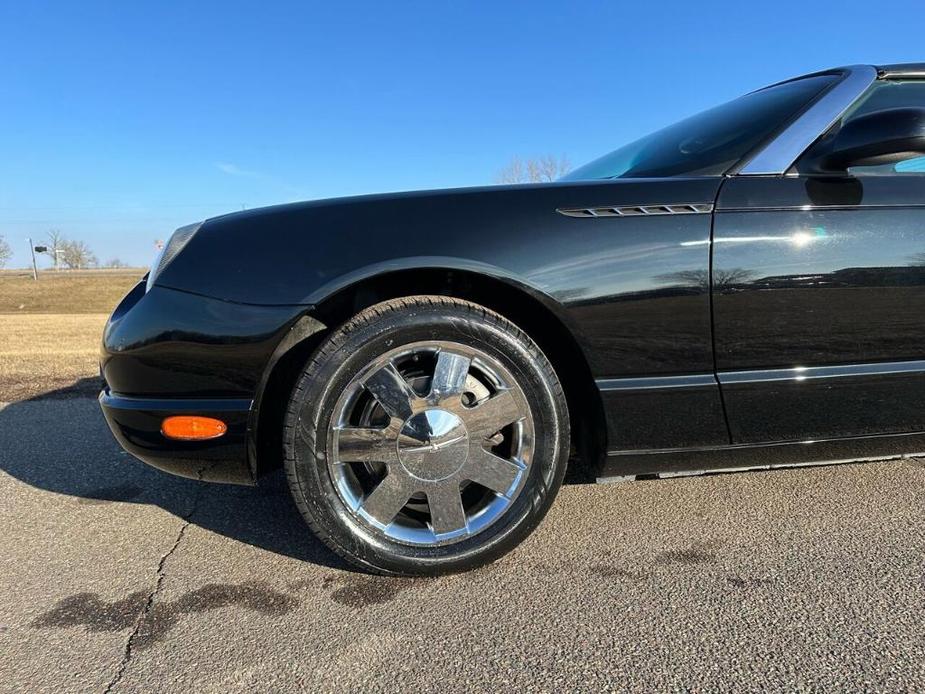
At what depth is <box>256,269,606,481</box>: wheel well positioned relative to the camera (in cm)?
185

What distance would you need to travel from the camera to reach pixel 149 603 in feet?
5.77

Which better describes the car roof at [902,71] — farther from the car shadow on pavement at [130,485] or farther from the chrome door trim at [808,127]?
the car shadow on pavement at [130,485]

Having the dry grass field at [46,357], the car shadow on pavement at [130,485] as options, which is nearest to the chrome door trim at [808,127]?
the car shadow on pavement at [130,485]

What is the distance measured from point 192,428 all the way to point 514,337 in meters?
1.02

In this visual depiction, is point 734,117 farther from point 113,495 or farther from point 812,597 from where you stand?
point 113,495

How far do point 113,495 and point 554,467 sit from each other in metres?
1.96

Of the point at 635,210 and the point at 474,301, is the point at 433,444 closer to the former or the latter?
the point at 474,301

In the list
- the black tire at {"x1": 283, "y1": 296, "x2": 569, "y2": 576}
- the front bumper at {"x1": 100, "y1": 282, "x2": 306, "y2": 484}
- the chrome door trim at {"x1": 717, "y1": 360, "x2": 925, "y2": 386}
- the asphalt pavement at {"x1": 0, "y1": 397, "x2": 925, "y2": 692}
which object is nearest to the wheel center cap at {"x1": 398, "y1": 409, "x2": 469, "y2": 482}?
the black tire at {"x1": 283, "y1": 296, "x2": 569, "y2": 576}

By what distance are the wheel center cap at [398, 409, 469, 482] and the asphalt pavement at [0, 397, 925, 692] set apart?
363 mm

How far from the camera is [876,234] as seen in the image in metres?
1.85

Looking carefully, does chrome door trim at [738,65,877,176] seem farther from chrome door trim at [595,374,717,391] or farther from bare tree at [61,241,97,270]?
bare tree at [61,241,97,270]

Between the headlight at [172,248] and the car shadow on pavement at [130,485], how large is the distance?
0.96 m

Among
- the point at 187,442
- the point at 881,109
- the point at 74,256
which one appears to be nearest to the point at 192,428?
the point at 187,442

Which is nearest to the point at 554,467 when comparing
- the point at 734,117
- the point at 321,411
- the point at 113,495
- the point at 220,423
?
the point at 321,411
